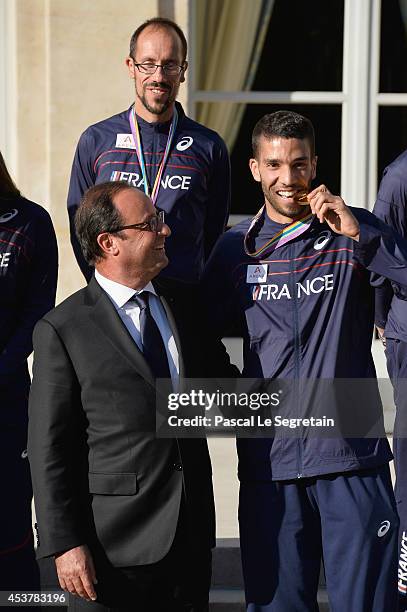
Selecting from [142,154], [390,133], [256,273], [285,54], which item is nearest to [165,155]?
[142,154]

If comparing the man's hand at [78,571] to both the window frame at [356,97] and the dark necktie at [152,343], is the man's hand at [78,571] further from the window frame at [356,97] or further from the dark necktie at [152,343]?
the window frame at [356,97]

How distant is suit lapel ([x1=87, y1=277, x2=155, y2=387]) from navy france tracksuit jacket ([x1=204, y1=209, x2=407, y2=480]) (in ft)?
1.25

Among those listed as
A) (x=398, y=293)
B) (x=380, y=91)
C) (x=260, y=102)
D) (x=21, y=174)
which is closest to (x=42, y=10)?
(x=21, y=174)

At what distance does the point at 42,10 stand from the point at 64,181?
0.87m

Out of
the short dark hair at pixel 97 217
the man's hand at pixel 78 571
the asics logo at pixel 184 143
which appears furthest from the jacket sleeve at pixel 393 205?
the man's hand at pixel 78 571

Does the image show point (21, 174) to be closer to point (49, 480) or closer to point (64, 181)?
point (64, 181)

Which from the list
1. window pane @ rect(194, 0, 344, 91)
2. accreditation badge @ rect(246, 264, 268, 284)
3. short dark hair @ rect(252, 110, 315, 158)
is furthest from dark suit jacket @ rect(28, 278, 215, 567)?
window pane @ rect(194, 0, 344, 91)

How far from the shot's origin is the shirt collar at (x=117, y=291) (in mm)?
3510

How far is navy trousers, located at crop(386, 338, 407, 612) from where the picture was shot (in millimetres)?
4238

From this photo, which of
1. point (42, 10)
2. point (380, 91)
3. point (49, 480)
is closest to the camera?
point (49, 480)

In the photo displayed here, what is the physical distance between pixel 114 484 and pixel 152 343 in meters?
0.42

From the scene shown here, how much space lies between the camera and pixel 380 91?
670 cm

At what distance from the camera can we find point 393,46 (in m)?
6.75

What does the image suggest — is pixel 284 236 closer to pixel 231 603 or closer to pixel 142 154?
pixel 142 154
